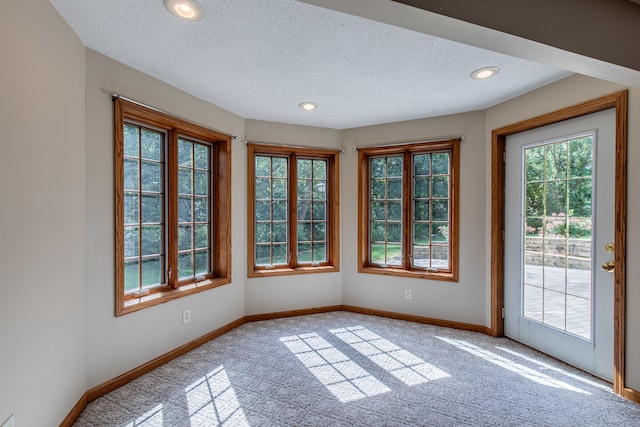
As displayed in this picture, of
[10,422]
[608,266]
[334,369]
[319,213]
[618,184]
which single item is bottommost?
[334,369]


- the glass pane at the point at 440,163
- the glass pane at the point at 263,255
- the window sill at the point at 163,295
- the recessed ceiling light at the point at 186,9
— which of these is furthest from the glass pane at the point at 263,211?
the recessed ceiling light at the point at 186,9

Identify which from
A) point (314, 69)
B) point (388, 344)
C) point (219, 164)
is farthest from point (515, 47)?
point (219, 164)

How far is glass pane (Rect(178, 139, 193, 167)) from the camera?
289 cm

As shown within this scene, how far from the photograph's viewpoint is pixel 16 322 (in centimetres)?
137

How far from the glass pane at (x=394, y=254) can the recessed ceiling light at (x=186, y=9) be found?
2.98 meters

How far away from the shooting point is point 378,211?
3.81m

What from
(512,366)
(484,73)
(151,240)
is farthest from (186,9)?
(512,366)

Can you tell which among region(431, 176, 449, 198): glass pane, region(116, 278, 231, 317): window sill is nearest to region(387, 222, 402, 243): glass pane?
region(431, 176, 449, 198): glass pane

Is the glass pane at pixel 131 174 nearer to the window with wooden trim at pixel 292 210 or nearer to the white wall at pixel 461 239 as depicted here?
the window with wooden trim at pixel 292 210

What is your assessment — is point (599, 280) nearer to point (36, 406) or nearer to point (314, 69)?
point (314, 69)

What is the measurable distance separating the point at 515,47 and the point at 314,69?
1298 mm

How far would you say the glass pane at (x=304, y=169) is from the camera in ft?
12.6

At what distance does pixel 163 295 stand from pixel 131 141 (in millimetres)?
1269

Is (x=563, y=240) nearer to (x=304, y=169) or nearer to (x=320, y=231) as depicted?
(x=320, y=231)
